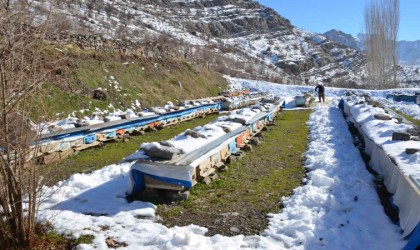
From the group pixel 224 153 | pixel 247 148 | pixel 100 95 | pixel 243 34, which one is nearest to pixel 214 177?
pixel 224 153

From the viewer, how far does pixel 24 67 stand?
13.3ft

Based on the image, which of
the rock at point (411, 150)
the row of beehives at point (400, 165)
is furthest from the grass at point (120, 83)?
the rock at point (411, 150)

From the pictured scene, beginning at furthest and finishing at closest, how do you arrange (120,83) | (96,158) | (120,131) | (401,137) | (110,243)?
(120,83), (120,131), (96,158), (401,137), (110,243)

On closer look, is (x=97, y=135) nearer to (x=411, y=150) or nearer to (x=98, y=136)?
(x=98, y=136)

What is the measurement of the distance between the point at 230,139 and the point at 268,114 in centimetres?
729

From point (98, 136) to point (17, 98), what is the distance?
7.60m

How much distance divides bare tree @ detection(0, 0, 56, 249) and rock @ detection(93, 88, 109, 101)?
43.1 feet

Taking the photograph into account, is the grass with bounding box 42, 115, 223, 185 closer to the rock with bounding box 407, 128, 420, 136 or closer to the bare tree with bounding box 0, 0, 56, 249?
the bare tree with bounding box 0, 0, 56, 249

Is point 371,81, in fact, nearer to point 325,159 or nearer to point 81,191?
point 325,159

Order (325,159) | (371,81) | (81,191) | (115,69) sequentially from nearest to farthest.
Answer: (81,191), (325,159), (115,69), (371,81)

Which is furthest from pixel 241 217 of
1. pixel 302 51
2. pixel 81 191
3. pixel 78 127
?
pixel 302 51

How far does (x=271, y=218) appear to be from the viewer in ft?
18.7

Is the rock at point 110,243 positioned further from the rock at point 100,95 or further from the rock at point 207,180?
the rock at point 100,95

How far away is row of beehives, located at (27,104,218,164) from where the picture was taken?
937 cm
